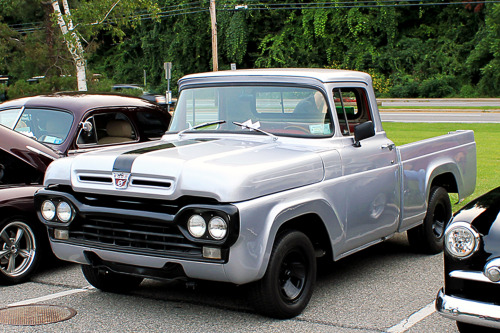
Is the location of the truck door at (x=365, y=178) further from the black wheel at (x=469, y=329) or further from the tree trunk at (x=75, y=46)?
the tree trunk at (x=75, y=46)

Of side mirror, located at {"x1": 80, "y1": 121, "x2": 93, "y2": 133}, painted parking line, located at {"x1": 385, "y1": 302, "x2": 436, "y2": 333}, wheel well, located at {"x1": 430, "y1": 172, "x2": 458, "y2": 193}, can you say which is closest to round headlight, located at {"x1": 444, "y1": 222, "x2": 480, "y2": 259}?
painted parking line, located at {"x1": 385, "y1": 302, "x2": 436, "y2": 333}

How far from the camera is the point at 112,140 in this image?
8.62 m

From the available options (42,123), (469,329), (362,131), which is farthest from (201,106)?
(469,329)

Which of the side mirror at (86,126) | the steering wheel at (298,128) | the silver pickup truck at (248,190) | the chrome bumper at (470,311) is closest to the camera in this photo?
the chrome bumper at (470,311)

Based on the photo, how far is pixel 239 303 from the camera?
5.59 m

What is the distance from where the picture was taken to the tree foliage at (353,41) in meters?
45.5

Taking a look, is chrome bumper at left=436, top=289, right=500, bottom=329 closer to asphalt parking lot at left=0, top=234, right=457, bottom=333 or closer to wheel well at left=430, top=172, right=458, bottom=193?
asphalt parking lot at left=0, top=234, right=457, bottom=333

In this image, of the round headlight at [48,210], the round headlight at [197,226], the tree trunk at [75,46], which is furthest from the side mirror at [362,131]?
the tree trunk at [75,46]

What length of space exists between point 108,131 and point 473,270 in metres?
5.53

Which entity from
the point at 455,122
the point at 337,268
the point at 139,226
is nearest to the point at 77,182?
the point at 139,226

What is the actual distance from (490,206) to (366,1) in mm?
45811

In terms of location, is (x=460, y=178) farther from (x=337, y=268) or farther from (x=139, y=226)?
(x=139, y=226)

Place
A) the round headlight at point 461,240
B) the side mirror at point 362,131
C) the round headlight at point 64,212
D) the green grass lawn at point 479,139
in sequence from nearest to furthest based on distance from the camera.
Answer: the round headlight at point 461,240 → the round headlight at point 64,212 → the side mirror at point 362,131 → the green grass lawn at point 479,139

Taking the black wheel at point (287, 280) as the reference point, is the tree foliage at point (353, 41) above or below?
above
